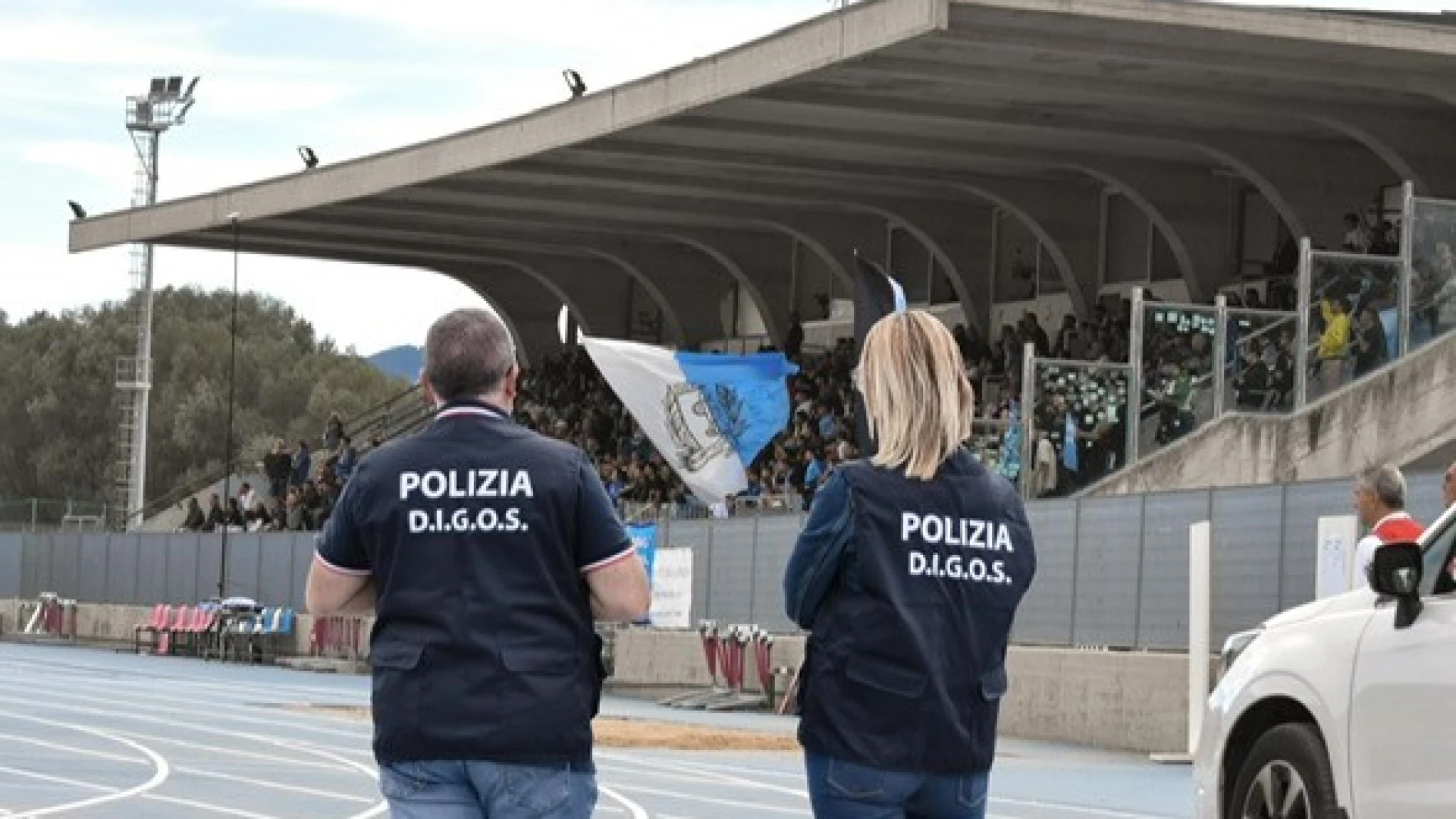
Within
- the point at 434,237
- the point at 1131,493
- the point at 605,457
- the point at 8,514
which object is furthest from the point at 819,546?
the point at 8,514

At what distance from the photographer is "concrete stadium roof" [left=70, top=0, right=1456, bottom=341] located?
4150cm

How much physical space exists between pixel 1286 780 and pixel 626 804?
889 centimetres

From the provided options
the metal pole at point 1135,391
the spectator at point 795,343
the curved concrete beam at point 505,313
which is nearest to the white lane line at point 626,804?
the metal pole at point 1135,391

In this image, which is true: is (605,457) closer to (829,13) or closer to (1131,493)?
(829,13)

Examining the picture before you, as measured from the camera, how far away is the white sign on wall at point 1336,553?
2442 cm

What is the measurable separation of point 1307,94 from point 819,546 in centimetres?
3742

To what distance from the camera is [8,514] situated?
72250 millimetres

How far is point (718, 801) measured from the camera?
20906mm

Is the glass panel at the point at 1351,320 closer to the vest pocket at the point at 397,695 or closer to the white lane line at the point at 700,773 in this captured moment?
the white lane line at the point at 700,773

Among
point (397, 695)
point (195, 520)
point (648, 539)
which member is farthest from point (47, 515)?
point (397, 695)

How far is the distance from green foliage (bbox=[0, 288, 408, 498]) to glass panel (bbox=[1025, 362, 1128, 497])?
99988 millimetres

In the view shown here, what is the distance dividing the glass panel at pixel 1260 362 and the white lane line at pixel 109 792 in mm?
16116

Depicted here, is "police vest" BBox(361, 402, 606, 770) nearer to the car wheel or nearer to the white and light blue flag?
the car wheel

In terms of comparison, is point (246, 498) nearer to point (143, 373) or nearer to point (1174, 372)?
point (143, 373)
